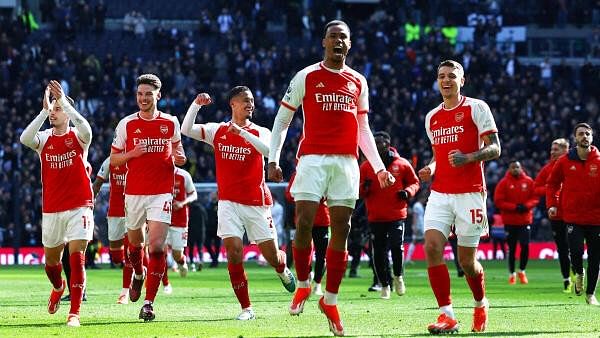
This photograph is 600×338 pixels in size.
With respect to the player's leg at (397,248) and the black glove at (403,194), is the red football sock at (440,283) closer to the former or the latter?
the black glove at (403,194)

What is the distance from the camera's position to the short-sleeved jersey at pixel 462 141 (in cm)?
1339

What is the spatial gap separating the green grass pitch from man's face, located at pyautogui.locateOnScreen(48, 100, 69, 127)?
2.18m

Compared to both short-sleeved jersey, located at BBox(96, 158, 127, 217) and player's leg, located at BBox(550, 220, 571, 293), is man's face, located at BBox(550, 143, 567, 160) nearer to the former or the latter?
player's leg, located at BBox(550, 220, 571, 293)

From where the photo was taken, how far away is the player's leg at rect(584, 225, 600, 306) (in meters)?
18.9

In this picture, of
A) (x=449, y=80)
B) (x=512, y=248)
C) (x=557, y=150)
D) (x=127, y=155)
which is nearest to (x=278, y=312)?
(x=127, y=155)

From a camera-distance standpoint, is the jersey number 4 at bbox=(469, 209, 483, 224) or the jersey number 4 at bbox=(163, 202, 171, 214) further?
the jersey number 4 at bbox=(163, 202, 171, 214)

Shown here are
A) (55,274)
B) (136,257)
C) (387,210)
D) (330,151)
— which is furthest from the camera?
(387,210)

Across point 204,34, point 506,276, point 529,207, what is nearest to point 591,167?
point 529,207

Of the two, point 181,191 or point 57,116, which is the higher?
point 57,116

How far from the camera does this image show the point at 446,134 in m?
13.5

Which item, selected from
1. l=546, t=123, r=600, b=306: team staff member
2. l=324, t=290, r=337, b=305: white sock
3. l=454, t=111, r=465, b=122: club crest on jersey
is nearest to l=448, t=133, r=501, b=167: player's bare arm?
l=454, t=111, r=465, b=122: club crest on jersey

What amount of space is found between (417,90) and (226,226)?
35070mm

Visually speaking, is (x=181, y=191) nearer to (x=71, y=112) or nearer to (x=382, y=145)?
(x=382, y=145)

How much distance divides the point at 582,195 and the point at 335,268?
7918 millimetres
